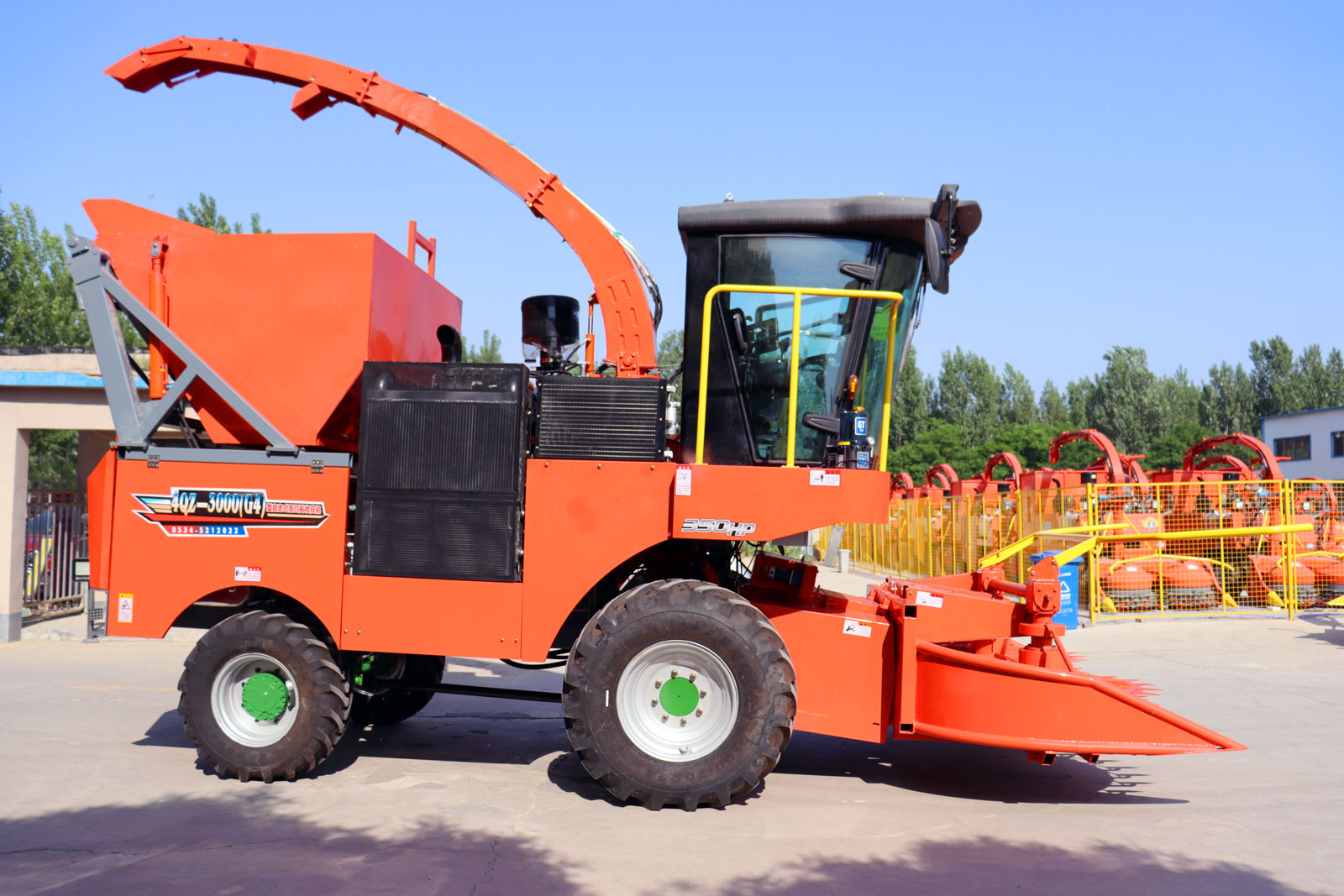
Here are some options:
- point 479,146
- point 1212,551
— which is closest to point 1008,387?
point 1212,551

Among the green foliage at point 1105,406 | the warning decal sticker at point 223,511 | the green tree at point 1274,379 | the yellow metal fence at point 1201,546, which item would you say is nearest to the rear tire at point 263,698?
the warning decal sticker at point 223,511

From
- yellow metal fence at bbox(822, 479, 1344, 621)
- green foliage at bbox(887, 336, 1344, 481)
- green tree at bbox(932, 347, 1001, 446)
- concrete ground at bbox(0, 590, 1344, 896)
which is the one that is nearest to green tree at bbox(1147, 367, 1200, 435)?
green foliage at bbox(887, 336, 1344, 481)

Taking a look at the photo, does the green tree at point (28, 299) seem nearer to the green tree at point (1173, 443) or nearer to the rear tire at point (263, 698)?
the rear tire at point (263, 698)

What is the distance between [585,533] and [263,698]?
86.3 inches

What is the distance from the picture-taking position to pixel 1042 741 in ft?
16.8

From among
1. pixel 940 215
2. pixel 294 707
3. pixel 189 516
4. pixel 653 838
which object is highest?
pixel 940 215

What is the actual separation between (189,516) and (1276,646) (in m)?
12.2

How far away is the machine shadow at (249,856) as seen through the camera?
4.09 meters

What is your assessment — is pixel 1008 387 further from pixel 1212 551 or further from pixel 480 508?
pixel 480 508

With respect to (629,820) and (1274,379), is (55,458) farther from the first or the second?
(1274,379)

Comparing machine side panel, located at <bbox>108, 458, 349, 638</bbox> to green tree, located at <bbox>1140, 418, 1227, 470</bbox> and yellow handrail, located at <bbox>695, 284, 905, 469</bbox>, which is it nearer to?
yellow handrail, located at <bbox>695, 284, 905, 469</bbox>

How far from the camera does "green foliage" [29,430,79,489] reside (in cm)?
3095

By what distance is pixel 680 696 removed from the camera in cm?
527

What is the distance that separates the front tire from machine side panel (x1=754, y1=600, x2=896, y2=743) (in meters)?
0.45
